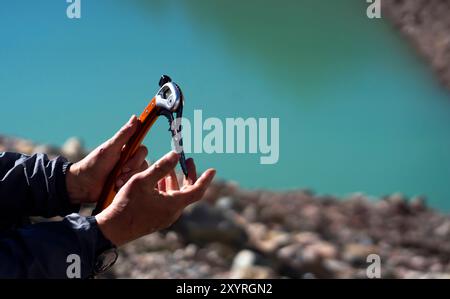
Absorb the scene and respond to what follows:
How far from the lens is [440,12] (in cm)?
328

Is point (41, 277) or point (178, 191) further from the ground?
point (178, 191)

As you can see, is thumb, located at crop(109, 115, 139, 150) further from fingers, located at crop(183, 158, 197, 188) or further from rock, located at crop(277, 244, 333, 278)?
rock, located at crop(277, 244, 333, 278)

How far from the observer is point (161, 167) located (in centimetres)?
88

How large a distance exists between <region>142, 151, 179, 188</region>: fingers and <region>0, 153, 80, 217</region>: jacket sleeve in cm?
27

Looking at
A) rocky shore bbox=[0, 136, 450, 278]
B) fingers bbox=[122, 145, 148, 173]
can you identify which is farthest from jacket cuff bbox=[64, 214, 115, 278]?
rocky shore bbox=[0, 136, 450, 278]

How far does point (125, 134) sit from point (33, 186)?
17 centimetres

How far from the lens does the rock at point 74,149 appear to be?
3.34 metres

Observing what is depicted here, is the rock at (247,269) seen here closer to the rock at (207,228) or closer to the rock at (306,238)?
the rock at (207,228)

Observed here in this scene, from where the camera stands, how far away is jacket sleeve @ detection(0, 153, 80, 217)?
3.50 feet

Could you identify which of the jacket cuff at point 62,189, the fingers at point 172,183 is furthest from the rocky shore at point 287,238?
the fingers at point 172,183
